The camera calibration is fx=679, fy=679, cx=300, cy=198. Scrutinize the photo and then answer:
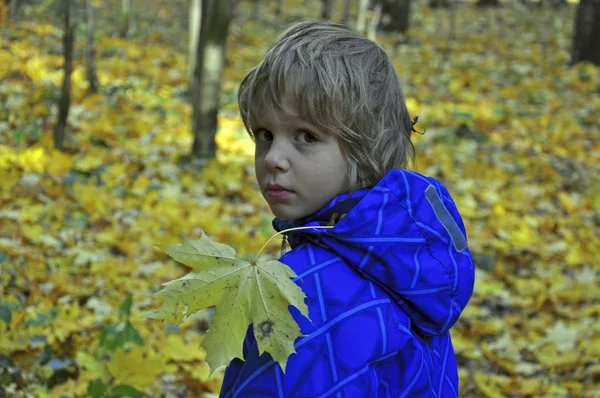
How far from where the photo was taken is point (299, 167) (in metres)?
1.38

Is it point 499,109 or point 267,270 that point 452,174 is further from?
point 267,270

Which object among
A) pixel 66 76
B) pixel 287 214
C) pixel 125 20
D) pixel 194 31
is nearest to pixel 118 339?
pixel 287 214

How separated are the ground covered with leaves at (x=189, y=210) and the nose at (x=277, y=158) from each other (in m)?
1.33

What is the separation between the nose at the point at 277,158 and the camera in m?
1.37

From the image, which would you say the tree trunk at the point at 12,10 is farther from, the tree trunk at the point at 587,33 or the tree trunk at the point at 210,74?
the tree trunk at the point at 587,33

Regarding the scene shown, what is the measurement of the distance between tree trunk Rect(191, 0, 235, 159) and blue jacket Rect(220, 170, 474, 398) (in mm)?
5427

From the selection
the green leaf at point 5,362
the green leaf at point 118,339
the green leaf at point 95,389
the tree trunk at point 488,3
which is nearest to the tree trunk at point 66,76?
the green leaf at point 118,339

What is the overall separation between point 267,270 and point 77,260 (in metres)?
3.47

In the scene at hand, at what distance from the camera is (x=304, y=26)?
1.51 metres

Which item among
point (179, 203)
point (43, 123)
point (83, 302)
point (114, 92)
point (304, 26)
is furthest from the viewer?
point (114, 92)

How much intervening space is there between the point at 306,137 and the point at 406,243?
1.00ft

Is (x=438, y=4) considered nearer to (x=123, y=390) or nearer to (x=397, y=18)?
(x=397, y=18)

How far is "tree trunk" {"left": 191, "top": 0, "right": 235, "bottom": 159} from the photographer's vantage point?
6.50m

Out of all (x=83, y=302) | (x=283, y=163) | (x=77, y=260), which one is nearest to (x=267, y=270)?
(x=283, y=163)
